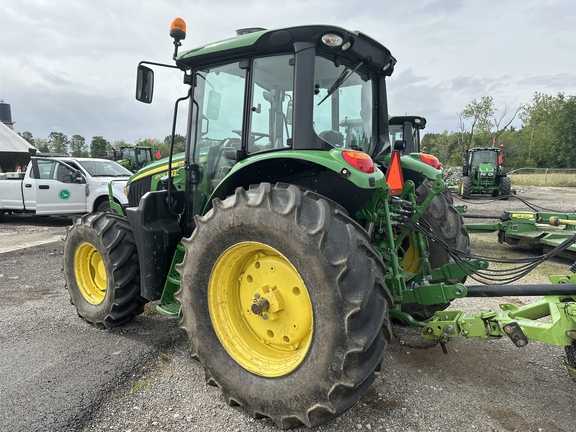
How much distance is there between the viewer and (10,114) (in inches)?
1613

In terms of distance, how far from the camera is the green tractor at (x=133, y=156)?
1759cm

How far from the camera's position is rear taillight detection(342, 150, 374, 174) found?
2334 mm

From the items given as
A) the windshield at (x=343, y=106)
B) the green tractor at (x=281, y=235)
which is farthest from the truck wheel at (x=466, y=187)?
the windshield at (x=343, y=106)

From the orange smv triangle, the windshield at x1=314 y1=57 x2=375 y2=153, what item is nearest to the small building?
the windshield at x1=314 y1=57 x2=375 y2=153

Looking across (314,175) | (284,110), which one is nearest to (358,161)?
(314,175)

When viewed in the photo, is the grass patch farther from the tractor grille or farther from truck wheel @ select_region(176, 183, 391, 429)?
truck wheel @ select_region(176, 183, 391, 429)

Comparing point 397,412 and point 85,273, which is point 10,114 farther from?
point 397,412

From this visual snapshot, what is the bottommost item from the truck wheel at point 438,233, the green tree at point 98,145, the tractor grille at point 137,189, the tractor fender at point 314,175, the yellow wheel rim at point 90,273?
the yellow wheel rim at point 90,273

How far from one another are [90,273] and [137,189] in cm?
98

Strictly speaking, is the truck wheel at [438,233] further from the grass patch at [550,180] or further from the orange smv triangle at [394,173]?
the grass patch at [550,180]

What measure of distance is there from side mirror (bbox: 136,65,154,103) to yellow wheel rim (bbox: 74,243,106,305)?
1555 millimetres

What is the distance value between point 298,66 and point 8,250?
7212mm

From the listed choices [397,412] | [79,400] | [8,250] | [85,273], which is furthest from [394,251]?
[8,250]

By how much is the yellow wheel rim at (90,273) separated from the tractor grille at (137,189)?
71 cm
